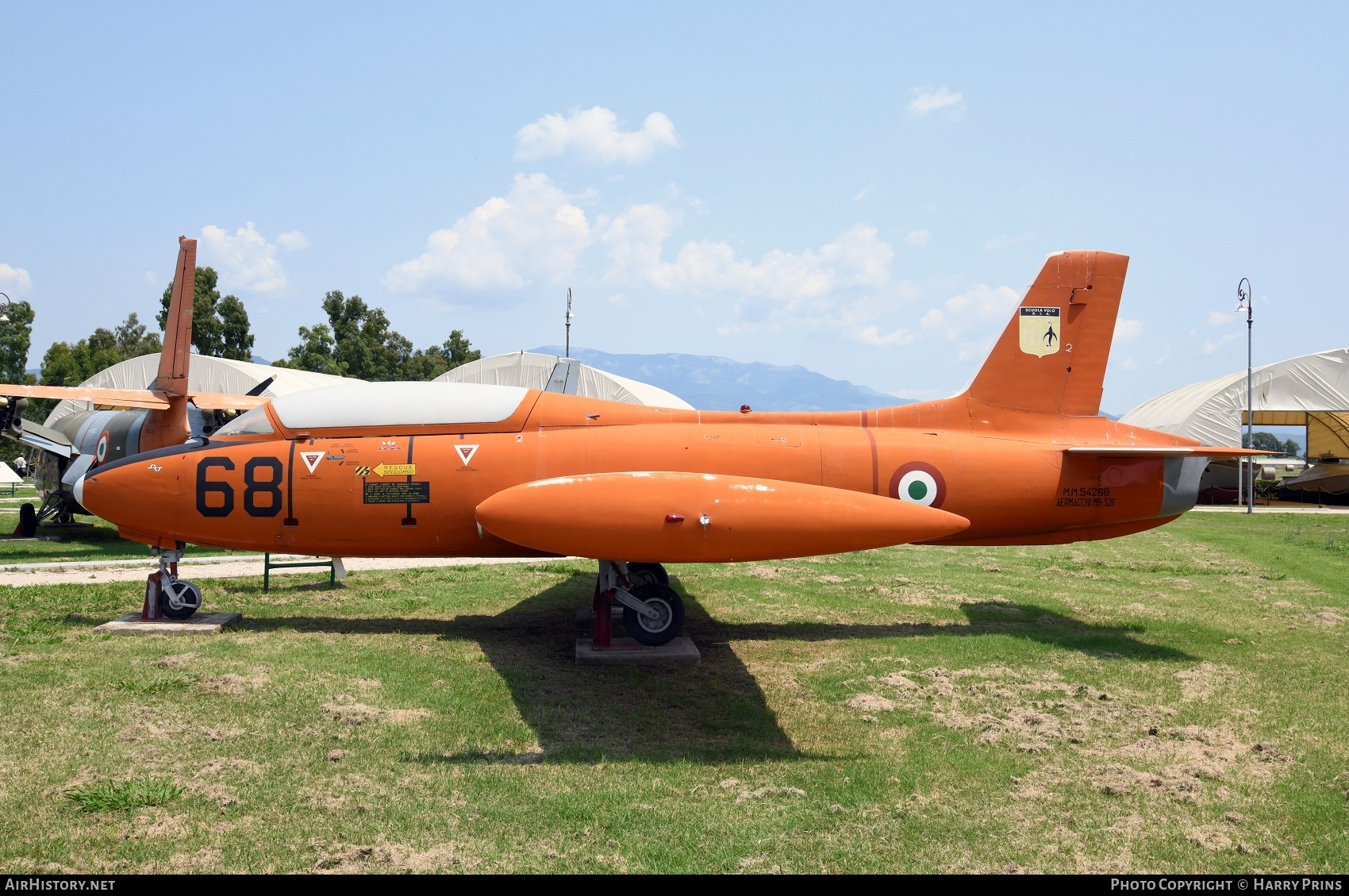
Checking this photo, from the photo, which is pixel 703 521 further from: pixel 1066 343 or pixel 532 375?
pixel 532 375

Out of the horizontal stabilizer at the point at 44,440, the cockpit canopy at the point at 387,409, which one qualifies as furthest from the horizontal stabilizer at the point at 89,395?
the cockpit canopy at the point at 387,409

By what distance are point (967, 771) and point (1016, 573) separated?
10.6 m

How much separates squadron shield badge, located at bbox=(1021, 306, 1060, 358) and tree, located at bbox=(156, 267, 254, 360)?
175ft

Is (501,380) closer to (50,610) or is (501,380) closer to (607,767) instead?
(50,610)

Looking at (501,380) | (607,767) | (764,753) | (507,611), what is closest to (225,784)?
(607,767)

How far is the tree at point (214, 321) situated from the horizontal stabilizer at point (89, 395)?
39118 mm

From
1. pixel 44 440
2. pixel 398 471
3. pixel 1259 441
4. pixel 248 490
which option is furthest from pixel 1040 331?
pixel 1259 441

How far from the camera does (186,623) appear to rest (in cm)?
1023

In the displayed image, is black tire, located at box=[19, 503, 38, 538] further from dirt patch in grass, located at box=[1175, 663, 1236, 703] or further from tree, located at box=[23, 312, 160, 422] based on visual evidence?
tree, located at box=[23, 312, 160, 422]

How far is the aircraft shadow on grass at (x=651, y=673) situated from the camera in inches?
269

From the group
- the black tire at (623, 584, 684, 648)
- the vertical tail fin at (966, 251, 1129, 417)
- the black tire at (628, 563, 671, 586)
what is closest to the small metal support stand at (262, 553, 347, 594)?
the black tire at (628, 563, 671, 586)

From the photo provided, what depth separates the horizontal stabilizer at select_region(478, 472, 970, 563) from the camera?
24.9ft

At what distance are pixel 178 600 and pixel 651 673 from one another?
5.87 metres

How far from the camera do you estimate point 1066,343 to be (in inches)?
438
